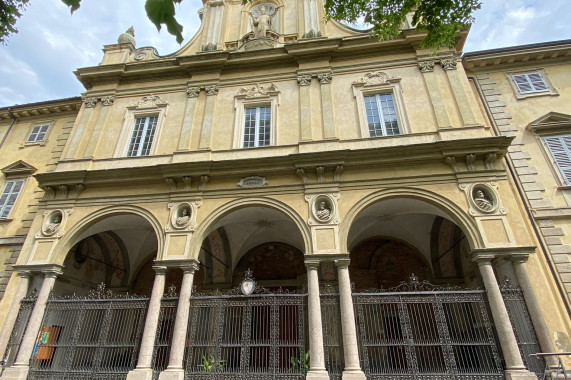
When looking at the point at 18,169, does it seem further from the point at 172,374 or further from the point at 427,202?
the point at 427,202

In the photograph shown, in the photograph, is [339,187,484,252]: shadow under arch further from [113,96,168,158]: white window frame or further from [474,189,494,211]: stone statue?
[113,96,168,158]: white window frame

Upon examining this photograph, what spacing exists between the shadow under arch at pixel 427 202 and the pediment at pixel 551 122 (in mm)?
4766

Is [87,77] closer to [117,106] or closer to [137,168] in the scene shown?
[117,106]

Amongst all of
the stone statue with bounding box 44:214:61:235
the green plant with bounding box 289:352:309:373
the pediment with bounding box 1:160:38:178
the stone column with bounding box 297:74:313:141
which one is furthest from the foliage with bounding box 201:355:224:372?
the pediment with bounding box 1:160:38:178

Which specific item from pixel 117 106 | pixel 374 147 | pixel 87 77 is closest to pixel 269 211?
pixel 374 147

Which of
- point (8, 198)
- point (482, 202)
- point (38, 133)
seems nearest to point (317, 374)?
point (482, 202)

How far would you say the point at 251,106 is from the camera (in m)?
11.8

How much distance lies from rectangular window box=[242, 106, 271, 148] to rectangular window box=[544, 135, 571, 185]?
9.07m

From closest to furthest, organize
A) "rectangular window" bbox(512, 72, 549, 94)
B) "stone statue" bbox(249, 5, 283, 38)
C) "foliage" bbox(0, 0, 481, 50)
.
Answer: "foliage" bbox(0, 0, 481, 50) < "rectangular window" bbox(512, 72, 549, 94) < "stone statue" bbox(249, 5, 283, 38)

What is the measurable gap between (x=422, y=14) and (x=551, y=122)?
713cm

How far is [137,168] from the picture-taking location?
1009 cm

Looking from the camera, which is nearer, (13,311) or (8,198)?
(13,311)

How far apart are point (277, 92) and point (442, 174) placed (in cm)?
626

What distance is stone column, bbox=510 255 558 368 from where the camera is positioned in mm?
6894
